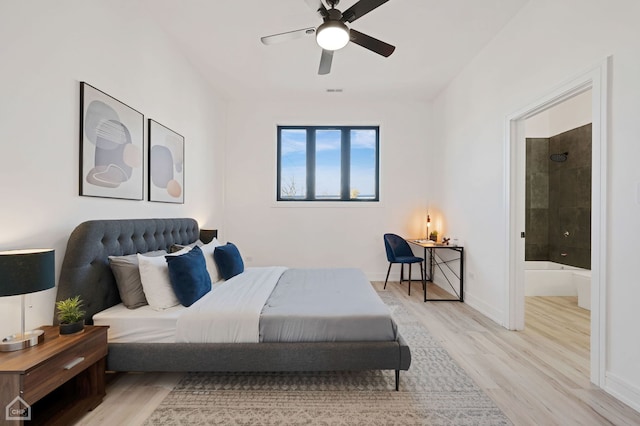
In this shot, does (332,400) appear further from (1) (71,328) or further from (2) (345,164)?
(2) (345,164)

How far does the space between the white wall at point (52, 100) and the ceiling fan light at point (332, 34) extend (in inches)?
65.7

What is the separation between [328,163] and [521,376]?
4.00m

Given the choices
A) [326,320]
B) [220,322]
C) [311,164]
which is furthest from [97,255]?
[311,164]

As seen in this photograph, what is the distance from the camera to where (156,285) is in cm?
214

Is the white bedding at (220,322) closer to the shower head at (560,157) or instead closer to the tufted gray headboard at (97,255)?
the tufted gray headboard at (97,255)

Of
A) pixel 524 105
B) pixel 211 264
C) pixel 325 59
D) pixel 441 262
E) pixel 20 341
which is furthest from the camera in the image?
pixel 441 262

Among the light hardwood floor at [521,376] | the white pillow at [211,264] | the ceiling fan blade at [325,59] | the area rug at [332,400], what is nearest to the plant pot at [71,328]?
the light hardwood floor at [521,376]

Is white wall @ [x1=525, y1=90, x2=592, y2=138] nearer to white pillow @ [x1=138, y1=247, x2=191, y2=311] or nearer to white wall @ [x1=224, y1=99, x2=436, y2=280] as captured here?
white wall @ [x1=224, y1=99, x2=436, y2=280]

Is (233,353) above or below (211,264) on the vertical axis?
below

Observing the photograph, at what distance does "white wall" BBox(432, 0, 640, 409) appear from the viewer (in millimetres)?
1828

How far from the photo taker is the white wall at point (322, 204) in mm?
Result: 5043

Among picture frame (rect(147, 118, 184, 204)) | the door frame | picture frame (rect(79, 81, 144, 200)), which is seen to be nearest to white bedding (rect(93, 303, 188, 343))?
picture frame (rect(79, 81, 144, 200))

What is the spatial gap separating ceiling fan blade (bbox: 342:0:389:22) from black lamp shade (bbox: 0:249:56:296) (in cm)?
240

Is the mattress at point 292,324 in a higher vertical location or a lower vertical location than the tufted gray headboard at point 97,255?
lower
